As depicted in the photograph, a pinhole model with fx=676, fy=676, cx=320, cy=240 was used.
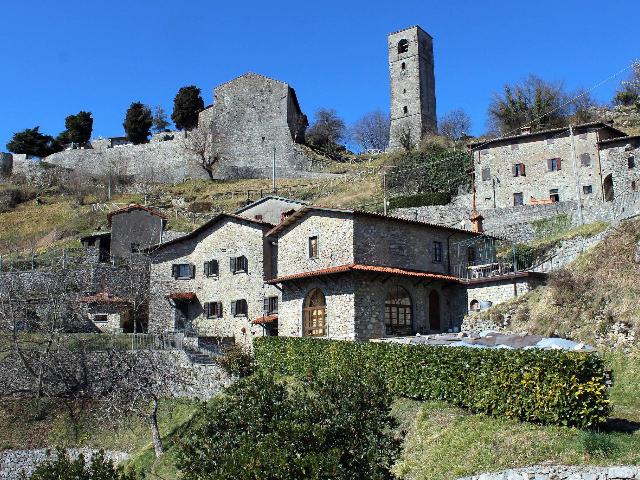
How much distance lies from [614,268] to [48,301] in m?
33.3

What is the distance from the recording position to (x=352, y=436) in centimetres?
1167

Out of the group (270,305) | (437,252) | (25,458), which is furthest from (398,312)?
(25,458)

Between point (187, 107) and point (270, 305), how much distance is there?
57.7 metres

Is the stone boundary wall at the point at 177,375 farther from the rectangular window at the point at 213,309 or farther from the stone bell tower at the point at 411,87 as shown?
the stone bell tower at the point at 411,87

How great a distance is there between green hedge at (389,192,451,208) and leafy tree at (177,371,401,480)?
40.0 metres

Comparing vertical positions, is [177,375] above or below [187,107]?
below

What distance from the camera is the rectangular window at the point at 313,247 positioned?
32594 millimetres

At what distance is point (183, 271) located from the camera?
44.0 metres

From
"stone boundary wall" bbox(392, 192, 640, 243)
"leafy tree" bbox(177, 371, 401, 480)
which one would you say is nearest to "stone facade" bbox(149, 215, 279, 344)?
"stone boundary wall" bbox(392, 192, 640, 243)

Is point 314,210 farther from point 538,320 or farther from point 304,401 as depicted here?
point 304,401

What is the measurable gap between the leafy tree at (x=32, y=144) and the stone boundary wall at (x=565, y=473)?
308ft

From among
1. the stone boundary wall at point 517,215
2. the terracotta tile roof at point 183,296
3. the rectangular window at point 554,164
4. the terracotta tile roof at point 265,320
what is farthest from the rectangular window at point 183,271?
the rectangular window at point 554,164

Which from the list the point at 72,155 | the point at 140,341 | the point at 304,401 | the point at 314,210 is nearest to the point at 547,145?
the point at 314,210

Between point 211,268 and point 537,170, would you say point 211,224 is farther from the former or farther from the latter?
point 537,170
